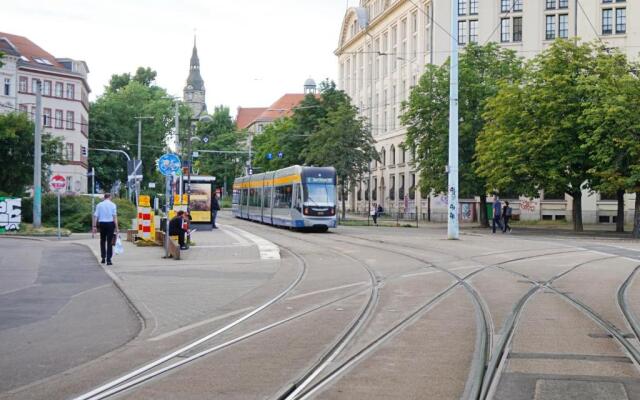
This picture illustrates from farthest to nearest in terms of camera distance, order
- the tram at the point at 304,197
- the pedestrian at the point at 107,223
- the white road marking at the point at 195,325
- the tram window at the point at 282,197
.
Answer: the tram window at the point at 282,197 < the tram at the point at 304,197 < the pedestrian at the point at 107,223 < the white road marking at the point at 195,325

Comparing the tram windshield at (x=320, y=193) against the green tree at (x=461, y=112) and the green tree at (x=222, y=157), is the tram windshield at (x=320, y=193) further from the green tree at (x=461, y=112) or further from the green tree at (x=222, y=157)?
the green tree at (x=222, y=157)

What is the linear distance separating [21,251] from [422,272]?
12.3 metres

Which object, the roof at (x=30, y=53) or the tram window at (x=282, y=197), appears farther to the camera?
the roof at (x=30, y=53)

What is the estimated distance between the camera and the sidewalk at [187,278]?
455 inches

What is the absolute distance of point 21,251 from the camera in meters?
23.8

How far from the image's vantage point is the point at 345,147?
58.7m

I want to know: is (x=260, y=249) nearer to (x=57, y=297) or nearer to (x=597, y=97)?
(x=57, y=297)

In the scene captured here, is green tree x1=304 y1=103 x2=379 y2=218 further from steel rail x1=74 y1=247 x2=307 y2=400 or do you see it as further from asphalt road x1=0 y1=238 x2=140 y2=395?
steel rail x1=74 y1=247 x2=307 y2=400

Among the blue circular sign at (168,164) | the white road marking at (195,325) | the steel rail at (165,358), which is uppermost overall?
the blue circular sign at (168,164)

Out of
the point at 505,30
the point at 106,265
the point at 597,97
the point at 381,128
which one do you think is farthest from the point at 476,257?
the point at 381,128

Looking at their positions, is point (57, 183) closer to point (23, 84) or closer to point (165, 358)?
point (165, 358)

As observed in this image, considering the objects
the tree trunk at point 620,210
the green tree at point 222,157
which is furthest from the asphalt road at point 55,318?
the green tree at point 222,157

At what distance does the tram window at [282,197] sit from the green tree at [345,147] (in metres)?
14.0

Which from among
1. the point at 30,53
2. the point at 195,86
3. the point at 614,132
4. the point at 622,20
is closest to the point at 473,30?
the point at 622,20
